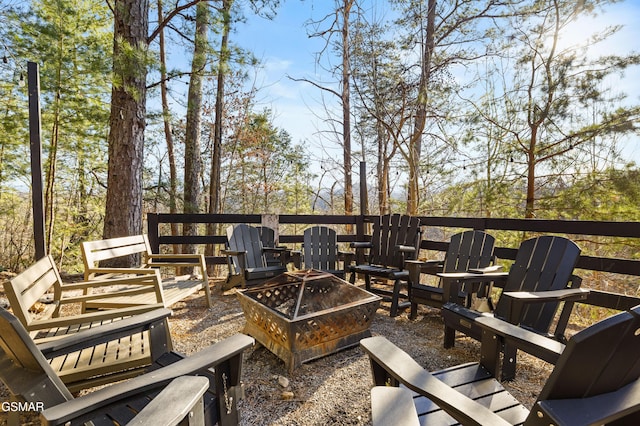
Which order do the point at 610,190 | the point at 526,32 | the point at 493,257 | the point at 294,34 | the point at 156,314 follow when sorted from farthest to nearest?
1. the point at 294,34
2. the point at 526,32
3. the point at 610,190
4. the point at 493,257
5. the point at 156,314

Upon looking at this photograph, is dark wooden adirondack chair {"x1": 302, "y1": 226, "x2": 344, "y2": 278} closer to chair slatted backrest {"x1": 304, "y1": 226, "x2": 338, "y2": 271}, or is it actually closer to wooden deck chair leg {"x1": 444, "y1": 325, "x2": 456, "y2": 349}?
chair slatted backrest {"x1": 304, "y1": 226, "x2": 338, "y2": 271}

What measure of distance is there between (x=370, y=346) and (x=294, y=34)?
7.28 meters

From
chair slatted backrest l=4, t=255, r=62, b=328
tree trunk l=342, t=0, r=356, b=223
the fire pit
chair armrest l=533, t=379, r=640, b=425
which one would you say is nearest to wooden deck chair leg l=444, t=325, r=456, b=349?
the fire pit

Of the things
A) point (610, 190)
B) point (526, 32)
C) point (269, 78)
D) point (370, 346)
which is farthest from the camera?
point (269, 78)

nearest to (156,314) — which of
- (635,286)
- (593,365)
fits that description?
(593,365)

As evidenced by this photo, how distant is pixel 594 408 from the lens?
77 centimetres

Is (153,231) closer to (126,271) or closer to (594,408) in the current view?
(126,271)

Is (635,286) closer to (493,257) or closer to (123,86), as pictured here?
(493,257)

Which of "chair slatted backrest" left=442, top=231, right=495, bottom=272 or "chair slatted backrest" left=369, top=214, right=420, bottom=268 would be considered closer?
"chair slatted backrest" left=442, top=231, right=495, bottom=272

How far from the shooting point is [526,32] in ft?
15.9

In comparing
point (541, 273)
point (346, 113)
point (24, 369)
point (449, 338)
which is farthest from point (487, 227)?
point (346, 113)

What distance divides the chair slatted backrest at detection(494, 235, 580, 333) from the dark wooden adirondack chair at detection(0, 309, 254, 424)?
175 cm

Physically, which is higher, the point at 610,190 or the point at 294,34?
the point at 294,34

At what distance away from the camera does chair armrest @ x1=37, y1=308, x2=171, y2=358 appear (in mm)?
1325
